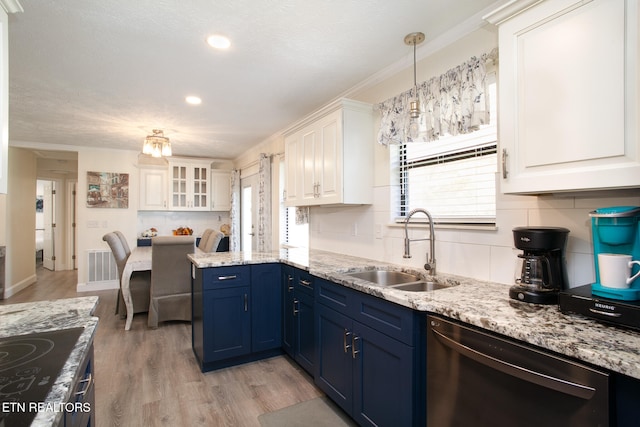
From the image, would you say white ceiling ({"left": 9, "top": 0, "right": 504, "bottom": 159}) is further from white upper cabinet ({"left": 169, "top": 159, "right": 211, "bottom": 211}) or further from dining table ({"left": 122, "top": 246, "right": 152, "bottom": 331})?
white upper cabinet ({"left": 169, "top": 159, "right": 211, "bottom": 211})

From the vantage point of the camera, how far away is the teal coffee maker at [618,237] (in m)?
1.06

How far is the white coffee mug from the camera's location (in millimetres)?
1055

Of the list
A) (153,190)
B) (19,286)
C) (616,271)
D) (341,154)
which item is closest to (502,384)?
(616,271)

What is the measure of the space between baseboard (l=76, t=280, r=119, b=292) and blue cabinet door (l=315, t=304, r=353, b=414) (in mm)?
4822

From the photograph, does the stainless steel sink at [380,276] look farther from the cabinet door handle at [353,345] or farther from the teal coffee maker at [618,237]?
the teal coffee maker at [618,237]

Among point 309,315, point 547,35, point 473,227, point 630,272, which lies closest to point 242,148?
point 309,315

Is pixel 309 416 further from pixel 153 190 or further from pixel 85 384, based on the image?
pixel 153 190

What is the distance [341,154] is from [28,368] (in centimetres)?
215

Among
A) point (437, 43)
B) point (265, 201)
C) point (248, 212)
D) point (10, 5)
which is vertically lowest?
point (248, 212)

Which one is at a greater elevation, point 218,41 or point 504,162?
point 218,41

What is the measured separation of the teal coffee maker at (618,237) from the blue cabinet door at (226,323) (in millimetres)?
2231

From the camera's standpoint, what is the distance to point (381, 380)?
1.61 m

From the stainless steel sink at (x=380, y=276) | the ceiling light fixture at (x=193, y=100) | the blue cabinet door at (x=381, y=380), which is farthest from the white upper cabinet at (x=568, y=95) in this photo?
the ceiling light fixture at (x=193, y=100)

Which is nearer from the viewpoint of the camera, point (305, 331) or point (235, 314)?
point (305, 331)
